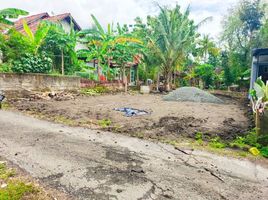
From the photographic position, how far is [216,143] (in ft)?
14.8

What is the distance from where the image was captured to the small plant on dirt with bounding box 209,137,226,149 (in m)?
4.33

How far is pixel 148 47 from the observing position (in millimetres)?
19125

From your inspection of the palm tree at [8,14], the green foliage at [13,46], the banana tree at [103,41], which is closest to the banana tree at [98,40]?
the banana tree at [103,41]


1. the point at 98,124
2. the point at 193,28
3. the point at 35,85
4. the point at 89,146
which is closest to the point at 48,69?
the point at 35,85

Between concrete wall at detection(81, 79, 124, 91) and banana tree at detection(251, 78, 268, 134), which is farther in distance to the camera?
Answer: concrete wall at detection(81, 79, 124, 91)

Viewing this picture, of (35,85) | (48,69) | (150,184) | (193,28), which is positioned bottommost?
(150,184)

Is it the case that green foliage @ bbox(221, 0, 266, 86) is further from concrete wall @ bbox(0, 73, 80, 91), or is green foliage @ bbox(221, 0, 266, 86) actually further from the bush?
the bush

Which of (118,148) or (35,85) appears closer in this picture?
(118,148)

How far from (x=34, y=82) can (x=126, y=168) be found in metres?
9.54

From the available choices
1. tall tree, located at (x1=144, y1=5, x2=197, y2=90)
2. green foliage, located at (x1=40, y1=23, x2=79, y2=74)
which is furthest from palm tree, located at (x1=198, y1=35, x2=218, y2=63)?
green foliage, located at (x1=40, y1=23, x2=79, y2=74)

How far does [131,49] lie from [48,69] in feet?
26.7

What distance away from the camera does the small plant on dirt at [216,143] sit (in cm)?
433

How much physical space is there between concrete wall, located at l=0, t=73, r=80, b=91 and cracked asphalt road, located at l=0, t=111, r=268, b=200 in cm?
615

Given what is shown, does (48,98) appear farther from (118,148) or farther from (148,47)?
(148,47)
